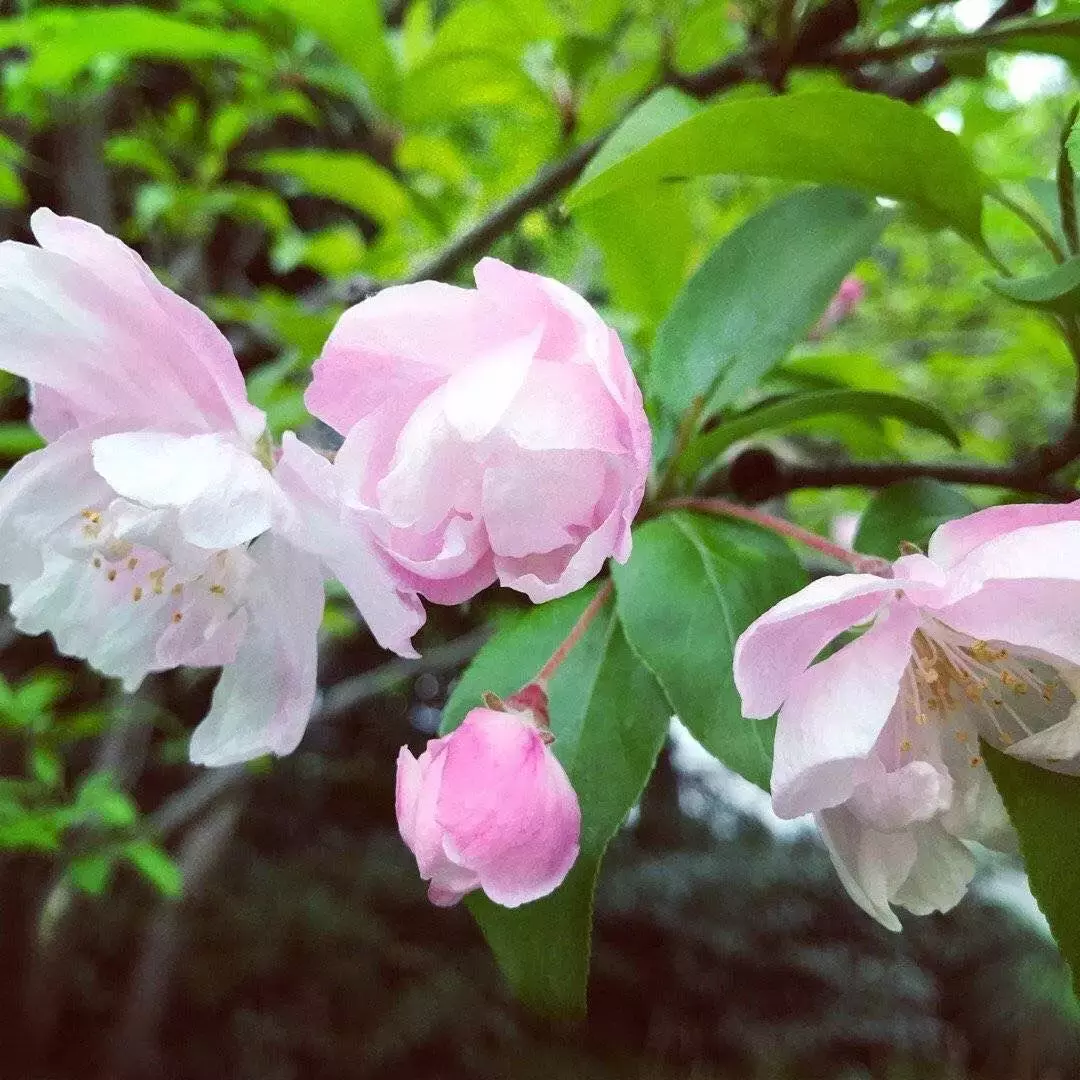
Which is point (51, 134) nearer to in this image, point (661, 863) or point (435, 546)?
point (435, 546)

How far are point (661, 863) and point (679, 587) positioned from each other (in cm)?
271

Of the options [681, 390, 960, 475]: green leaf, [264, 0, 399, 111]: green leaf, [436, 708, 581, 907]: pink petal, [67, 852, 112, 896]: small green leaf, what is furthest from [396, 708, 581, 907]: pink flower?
[264, 0, 399, 111]: green leaf

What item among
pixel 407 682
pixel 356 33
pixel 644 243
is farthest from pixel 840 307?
pixel 407 682

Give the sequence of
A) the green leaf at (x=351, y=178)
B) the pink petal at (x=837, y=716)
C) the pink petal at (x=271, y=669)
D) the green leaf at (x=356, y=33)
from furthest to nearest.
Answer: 1. the green leaf at (x=351, y=178)
2. the green leaf at (x=356, y=33)
3. the pink petal at (x=271, y=669)
4. the pink petal at (x=837, y=716)

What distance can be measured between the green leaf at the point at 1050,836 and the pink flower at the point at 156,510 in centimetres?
25

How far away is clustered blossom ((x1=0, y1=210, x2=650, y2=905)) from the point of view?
34cm

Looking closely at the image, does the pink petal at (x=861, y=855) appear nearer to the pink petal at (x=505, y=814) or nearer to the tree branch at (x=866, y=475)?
the pink petal at (x=505, y=814)

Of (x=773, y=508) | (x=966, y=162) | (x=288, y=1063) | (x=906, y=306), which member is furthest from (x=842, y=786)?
(x=288, y=1063)

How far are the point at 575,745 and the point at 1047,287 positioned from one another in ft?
0.97

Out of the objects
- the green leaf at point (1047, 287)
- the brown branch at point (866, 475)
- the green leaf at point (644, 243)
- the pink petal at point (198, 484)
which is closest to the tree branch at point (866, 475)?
the brown branch at point (866, 475)

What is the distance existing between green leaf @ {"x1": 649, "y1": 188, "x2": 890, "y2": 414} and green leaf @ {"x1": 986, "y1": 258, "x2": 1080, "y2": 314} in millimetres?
104

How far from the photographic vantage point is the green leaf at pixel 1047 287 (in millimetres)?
424

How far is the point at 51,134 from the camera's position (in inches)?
76.9

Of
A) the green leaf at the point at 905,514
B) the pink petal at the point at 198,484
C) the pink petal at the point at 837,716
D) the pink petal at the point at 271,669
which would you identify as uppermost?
the pink petal at the point at 198,484
